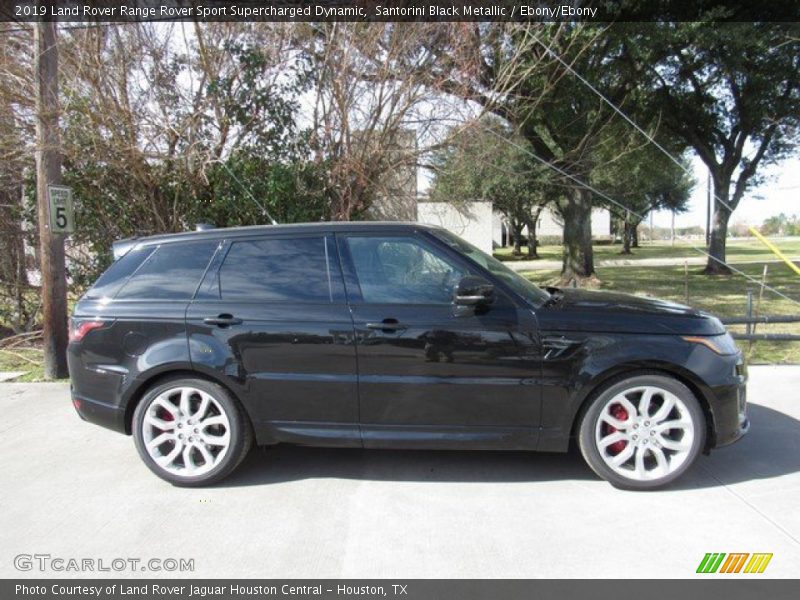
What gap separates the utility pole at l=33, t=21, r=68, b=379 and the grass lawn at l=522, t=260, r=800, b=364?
861 cm

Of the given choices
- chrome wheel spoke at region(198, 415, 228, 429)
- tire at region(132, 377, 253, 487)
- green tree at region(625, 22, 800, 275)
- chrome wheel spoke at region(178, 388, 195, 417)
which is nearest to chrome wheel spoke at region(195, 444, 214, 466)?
tire at region(132, 377, 253, 487)

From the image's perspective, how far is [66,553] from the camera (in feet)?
10.2

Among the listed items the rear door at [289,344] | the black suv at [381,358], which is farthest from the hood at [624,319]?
the rear door at [289,344]

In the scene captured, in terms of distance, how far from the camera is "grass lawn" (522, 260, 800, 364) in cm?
766

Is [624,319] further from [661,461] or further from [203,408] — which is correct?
[203,408]

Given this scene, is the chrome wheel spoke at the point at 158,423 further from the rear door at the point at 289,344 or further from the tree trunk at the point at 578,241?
the tree trunk at the point at 578,241

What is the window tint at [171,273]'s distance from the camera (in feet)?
13.0

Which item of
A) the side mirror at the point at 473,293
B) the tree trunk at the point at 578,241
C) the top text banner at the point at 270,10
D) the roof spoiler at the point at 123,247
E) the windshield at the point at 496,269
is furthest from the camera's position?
the tree trunk at the point at 578,241

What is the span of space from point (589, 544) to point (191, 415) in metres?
2.68

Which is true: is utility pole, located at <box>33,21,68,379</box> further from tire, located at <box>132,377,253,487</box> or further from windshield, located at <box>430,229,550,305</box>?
windshield, located at <box>430,229,550,305</box>

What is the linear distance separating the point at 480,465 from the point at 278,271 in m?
2.04

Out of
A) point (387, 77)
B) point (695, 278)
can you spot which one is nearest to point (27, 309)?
point (387, 77)

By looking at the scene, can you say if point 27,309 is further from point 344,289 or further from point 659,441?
point 659,441

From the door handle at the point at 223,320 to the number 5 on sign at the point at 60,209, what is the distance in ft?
13.4
